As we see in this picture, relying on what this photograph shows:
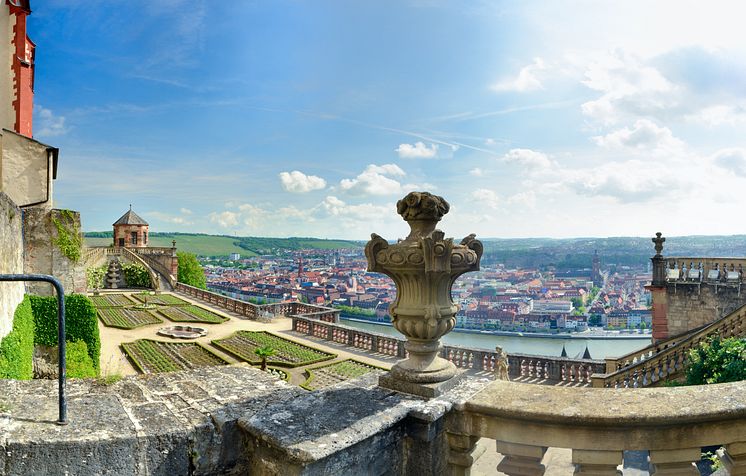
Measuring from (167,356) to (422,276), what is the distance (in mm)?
16851

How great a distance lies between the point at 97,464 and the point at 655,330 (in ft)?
58.2

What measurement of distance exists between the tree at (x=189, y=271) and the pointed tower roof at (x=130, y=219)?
27.3ft

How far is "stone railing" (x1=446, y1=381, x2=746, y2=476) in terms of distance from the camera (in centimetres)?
210

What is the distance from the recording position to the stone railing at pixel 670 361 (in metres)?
10.3

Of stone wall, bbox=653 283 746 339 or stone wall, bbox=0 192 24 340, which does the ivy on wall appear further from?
stone wall, bbox=653 283 746 339

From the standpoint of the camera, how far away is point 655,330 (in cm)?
1568

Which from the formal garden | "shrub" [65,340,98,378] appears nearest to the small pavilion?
the formal garden

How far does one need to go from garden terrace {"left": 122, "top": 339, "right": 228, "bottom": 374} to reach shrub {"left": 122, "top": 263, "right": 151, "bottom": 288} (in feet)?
79.1

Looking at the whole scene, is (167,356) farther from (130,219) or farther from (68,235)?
(130,219)

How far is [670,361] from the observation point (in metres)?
10.7

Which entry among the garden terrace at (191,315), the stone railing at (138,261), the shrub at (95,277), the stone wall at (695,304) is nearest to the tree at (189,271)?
the stone railing at (138,261)

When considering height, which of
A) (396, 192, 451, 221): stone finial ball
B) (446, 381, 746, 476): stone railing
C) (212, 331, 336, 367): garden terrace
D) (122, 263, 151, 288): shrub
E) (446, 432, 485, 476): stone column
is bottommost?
(212, 331, 336, 367): garden terrace

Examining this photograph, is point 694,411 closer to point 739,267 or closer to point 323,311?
point 739,267

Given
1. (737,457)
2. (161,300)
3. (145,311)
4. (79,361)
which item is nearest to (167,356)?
(79,361)
